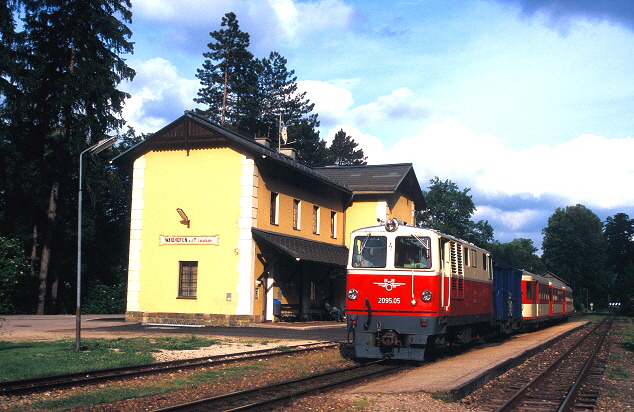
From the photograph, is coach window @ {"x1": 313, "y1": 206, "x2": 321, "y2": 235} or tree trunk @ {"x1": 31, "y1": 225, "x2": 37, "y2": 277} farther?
tree trunk @ {"x1": 31, "y1": 225, "x2": 37, "y2": 277}

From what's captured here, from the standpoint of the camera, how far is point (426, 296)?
1446 cm

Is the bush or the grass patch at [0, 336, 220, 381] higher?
the bush

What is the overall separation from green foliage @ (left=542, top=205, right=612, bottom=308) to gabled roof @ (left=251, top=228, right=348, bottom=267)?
67260 millimetres

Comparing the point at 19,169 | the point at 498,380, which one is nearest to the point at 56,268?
the point at 19,169

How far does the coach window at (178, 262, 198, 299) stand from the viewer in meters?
27.0

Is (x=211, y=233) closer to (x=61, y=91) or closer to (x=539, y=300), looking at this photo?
(x=61, y=91)

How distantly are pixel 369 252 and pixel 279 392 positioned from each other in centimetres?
510

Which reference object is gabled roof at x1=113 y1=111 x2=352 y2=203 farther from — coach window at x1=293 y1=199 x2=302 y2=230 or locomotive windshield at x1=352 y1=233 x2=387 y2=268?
locomotive windshield at x1=352 y1=233 x2=387 y2=268

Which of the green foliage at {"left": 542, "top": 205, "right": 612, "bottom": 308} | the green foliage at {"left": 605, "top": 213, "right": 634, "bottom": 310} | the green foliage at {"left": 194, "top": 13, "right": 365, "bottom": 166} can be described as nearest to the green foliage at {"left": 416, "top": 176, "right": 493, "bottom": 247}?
the green foliage at {"left": 194, "top": 13, "right": 365, "bottom": 166}

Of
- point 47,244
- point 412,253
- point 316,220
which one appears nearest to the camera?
point 412,253

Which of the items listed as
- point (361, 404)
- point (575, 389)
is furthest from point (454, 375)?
point (361, 404)

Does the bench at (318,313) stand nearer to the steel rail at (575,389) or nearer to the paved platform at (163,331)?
the paved platform at (163,331)

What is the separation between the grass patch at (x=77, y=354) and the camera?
12734 millimetres

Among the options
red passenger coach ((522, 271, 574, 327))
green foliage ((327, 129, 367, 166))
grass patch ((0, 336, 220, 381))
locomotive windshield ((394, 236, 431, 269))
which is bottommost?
grass patch ((0, 336, 220, 381))
